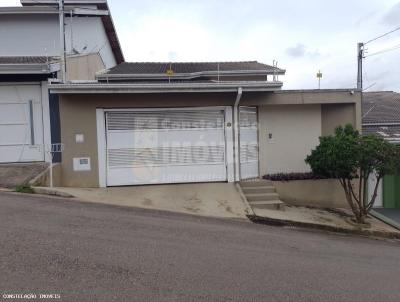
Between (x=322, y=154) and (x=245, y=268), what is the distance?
6224 millimetres

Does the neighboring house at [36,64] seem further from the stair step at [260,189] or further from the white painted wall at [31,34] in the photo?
the stair step at [260,189]

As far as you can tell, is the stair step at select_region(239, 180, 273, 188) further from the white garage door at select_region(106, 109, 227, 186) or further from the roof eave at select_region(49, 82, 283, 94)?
the roof eave at select_region(49, 82, 283, 94)

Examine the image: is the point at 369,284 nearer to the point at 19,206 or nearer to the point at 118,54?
the point at 19,206

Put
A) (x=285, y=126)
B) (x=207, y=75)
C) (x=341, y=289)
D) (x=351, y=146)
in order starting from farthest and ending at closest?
1. (x=207, y=75)
2. (x=285, y=126)
3. (x=351, y=146)
4. (x=341, y=289)

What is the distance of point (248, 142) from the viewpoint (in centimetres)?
1285

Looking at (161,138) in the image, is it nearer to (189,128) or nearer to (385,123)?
(189,128)

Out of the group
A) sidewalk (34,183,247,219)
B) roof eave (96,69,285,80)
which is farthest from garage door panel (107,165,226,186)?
roof eave (96,69,285,80)

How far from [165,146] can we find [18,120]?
429 cm

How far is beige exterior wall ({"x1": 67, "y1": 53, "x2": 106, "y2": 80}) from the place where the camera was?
507 inches

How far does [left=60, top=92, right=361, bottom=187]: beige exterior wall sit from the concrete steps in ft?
3.56

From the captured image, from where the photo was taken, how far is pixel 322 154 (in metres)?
Result: 11.0

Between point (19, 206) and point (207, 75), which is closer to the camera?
point (19, 206)

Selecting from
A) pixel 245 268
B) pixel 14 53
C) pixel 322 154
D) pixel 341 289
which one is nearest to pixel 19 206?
pixel 245 268

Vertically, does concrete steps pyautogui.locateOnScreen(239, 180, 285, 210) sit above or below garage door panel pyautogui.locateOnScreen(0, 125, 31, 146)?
below
